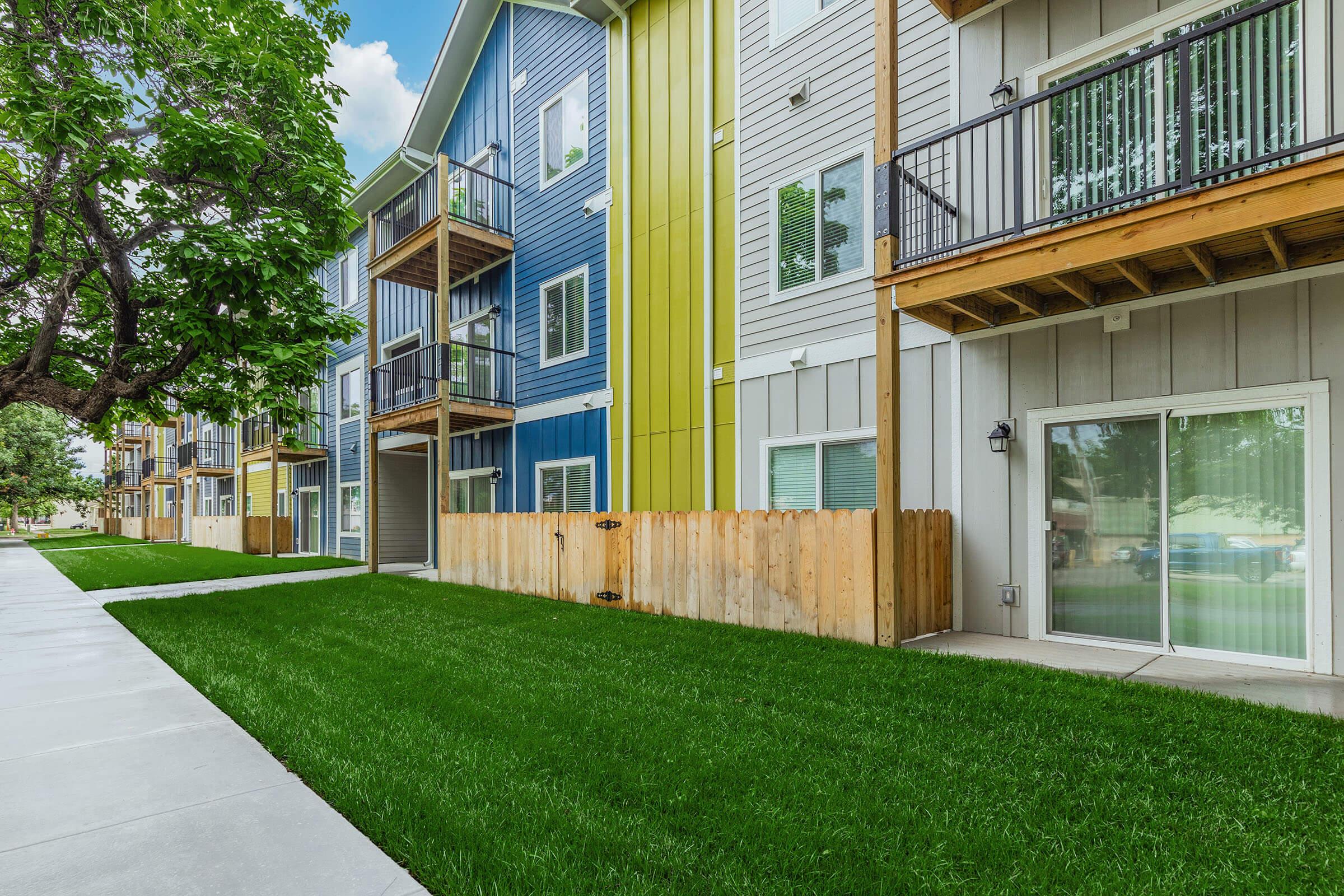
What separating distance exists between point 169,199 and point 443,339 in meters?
4.19

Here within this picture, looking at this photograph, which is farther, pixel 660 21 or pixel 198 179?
pixel 660 21

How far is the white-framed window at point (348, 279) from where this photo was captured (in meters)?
18.3

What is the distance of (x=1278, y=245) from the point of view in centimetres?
471

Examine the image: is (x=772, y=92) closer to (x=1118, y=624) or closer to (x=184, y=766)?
(x=1118, y=624)

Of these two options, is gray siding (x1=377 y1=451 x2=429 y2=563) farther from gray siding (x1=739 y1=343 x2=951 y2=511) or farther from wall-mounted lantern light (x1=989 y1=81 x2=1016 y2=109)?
wall-mounted lantern light (x1=989 y1=81 x2=1016 y2=109)

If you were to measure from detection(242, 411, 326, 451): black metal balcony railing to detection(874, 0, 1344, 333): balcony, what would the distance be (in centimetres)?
1690

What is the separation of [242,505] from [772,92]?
19280 mm

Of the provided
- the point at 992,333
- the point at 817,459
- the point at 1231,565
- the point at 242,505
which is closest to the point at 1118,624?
the point at 1231,565

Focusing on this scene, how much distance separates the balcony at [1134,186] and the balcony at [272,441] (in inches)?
669

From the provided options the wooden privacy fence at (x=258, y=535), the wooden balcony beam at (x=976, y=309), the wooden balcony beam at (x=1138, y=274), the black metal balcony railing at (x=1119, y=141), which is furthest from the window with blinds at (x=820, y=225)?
the wooden privacy fence at (x=258, y=535)

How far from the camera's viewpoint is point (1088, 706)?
416 cm

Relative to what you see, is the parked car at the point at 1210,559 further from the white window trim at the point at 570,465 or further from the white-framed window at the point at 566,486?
the white-framed window at the point at 566,486

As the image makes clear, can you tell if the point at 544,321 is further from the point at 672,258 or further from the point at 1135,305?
the point at 1135,305

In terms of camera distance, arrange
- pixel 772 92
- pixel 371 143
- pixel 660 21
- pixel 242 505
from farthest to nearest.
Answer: pixel 371 143 < pixel 242 505 < pixel 660 21 < pixel 772 92
